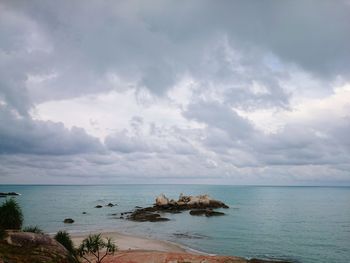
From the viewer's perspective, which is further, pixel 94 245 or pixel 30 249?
pixel 94 245

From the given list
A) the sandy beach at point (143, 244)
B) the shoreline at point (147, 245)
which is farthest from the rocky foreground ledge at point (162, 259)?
the sandy beach at point (143, 244)

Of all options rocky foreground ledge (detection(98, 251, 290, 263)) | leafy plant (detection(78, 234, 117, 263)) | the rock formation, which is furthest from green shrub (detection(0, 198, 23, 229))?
rocky foreground ledge (detection(98, 251, 290, 263))

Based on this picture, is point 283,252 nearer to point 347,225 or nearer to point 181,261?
point 181,261

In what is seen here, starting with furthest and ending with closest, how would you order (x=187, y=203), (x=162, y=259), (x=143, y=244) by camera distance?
(x=187, y=203) → (x=143, y=244) → (x=162, y=259)

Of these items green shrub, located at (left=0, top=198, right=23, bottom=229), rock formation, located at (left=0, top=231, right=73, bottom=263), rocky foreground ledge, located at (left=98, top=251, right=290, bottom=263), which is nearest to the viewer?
rock formation, located at (left=0, top=231, right=73, bottom=263)

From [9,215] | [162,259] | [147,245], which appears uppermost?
[9,215]

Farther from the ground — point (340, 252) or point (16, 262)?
point (16, 262)

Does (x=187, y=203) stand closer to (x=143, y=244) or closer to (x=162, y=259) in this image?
(x=143, y=244)

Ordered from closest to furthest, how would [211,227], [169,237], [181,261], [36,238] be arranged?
[36,238], [181,261], [169,237], [211,227]

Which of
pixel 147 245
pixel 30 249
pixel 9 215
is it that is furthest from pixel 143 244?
pixel 30 249

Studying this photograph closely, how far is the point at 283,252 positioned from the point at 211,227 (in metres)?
25.5

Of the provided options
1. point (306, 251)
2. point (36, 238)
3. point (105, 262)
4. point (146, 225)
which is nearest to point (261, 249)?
point (306, 251)

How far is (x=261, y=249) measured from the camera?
53438 millimetres

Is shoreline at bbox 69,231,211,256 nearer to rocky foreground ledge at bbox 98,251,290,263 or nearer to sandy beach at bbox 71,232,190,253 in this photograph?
sandy beach at bbox 71,232,190,253
